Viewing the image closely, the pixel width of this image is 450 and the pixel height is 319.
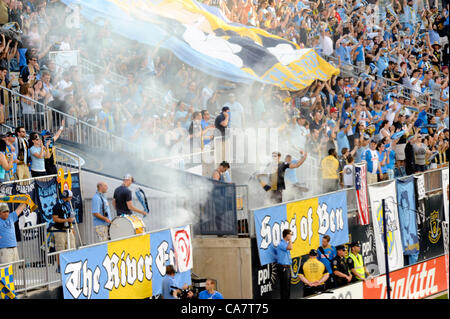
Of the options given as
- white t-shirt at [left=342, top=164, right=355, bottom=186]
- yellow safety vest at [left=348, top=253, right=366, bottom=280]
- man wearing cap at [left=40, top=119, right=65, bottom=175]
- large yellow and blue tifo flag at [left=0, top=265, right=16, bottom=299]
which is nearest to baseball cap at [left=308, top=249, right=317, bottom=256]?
yellow safety vest at [left=348, top=253, right=366, bottom=280]

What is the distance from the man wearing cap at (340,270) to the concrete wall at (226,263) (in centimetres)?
128

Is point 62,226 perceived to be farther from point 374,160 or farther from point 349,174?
point 374,160

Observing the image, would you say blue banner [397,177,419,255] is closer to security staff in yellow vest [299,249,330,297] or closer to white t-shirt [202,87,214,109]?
security staff in yellow vest [299,249,330,297]

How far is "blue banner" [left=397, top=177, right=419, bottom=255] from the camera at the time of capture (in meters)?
13.8

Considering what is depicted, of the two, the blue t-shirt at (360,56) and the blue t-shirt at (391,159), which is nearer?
the blue t-shirt at (391,159)

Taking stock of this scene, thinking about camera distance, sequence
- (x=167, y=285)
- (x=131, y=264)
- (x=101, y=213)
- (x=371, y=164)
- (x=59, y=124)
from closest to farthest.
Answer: (x=131, y=264) < (x=167, y=285) < (x=101, y=213) < (x=59, y=124) < (x=371, y=164)

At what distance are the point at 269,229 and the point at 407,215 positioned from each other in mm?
3819

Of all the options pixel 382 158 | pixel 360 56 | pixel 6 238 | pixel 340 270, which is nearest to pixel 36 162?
pixel 6 238

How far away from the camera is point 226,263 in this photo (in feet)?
36.0

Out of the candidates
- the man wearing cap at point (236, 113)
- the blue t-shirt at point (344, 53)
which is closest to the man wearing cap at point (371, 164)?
the man wearing cap at point (236, 113)

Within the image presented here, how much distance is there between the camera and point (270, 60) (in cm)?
1617

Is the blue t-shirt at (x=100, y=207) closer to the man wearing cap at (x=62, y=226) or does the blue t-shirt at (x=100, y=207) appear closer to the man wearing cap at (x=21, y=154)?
the man wearing cap at (x=62, y=226)

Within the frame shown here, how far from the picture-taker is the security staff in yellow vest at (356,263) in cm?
1188
